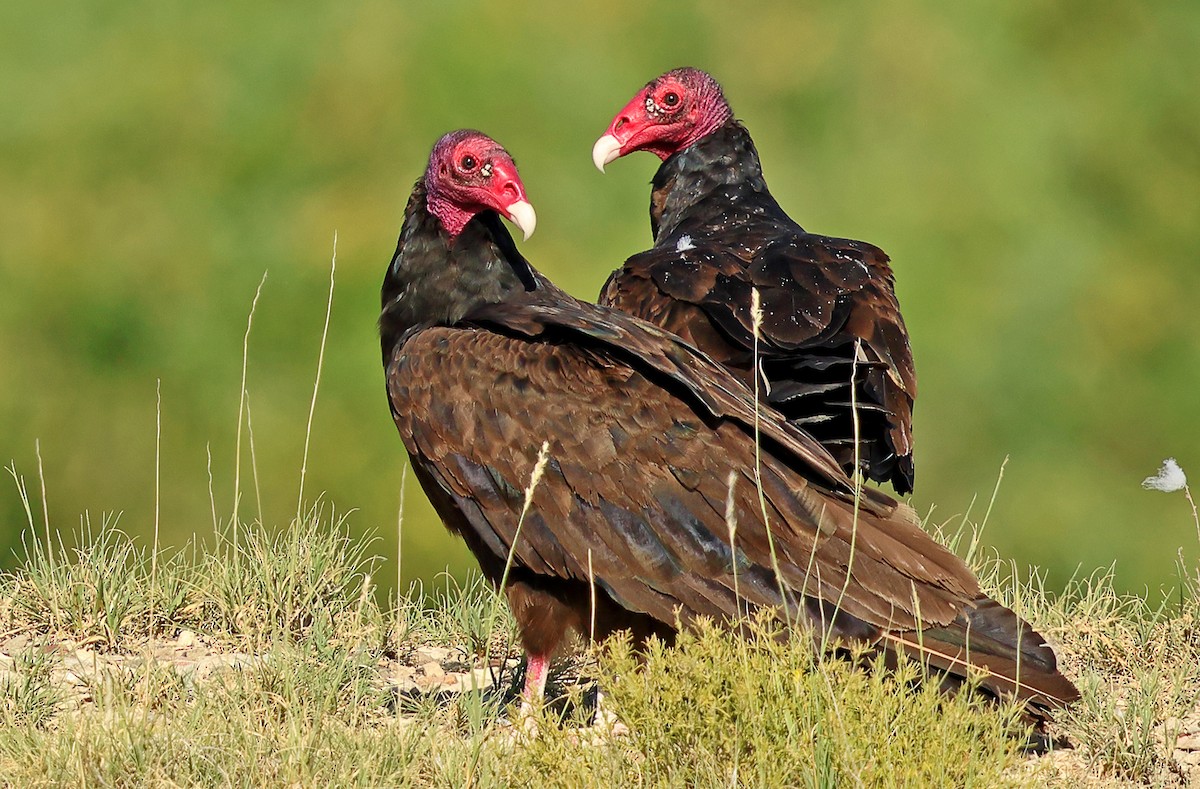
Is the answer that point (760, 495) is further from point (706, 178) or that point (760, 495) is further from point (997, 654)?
point (706, 178)

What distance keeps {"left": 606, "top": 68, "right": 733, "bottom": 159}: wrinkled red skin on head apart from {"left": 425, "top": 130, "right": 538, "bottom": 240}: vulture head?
1.39m

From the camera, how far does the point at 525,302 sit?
3.88m

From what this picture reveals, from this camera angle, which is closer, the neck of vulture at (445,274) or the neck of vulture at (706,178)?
the neck of vulture at (445,274)

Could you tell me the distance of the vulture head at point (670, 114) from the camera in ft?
17.3

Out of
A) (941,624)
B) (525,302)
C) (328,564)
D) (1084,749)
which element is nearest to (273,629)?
(328,564)

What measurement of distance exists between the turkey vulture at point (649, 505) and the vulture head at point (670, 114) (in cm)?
168

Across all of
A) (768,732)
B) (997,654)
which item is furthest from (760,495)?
(997,654)

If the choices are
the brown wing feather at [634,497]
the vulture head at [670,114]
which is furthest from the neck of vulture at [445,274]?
A: the vulture head at [670,114]

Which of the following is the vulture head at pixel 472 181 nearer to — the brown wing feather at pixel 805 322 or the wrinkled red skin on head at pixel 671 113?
the brown wing feather at pixel 805 322

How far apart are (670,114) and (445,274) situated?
1600 millimetres

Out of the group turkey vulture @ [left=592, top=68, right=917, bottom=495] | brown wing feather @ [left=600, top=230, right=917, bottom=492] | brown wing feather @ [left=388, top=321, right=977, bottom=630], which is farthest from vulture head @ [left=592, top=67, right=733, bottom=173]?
brown wing feather @ [left=388, top=321, right=977, bottom=630]

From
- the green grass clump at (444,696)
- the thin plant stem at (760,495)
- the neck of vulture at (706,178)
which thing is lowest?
the green grass clump at (444,696)

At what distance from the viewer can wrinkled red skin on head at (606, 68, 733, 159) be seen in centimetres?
527

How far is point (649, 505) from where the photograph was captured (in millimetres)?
3373
